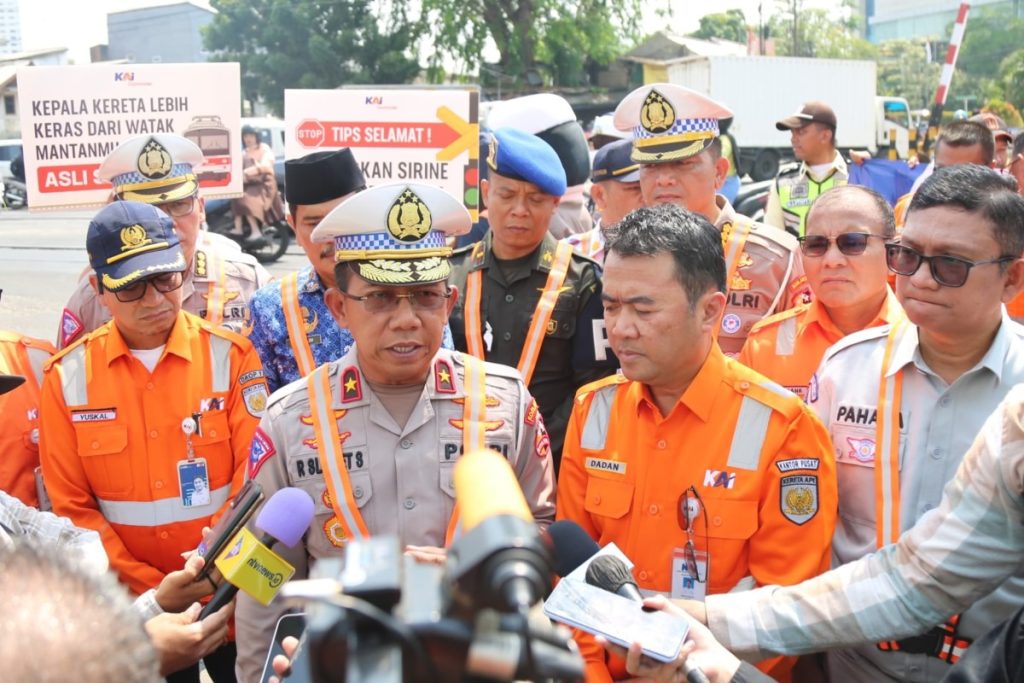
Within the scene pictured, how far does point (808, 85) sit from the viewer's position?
1464 inches

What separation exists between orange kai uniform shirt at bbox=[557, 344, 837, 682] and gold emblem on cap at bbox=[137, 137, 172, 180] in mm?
3115

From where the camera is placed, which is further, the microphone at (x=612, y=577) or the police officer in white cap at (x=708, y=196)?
the police officer in white cap at (x=708, y=196)

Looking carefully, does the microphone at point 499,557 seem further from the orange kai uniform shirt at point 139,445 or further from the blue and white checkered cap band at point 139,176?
the blue and white checkered cap band at point 139,176

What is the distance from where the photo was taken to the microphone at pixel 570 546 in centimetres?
223

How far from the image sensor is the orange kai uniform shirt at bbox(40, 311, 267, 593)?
12.5ft

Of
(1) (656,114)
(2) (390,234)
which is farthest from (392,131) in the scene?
(2) (390,234)

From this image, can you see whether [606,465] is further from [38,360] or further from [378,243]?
[38,360]

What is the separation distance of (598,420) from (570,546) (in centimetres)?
106

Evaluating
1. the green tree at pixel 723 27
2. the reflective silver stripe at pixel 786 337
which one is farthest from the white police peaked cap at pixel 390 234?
the green tree at pixel 723 27

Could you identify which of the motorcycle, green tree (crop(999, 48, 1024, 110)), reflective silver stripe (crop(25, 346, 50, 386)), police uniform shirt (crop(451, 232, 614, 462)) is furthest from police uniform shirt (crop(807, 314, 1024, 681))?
green tree (crop(999, 48, 1024, 110))

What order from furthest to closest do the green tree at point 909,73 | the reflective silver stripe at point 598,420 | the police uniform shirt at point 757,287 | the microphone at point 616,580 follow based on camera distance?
the green tree at point 909,73
the police uniform shirt at point 757,287
the reflective silver stripe at point 598,420
the microphone at point 616,580

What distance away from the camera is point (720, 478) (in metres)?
3.04

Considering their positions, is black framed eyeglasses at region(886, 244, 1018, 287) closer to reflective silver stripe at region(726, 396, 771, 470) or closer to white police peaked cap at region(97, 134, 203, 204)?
reflective silver stripe at region(726, 396, 771, 470)

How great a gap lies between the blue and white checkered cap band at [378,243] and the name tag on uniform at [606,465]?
830 mm
